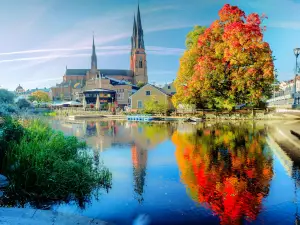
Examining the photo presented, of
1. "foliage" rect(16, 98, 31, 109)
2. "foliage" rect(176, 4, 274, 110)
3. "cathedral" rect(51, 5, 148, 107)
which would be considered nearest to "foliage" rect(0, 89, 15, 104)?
"foliage" rect(16, 98, 31, 109)

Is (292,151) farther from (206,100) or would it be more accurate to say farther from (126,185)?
(206,100)

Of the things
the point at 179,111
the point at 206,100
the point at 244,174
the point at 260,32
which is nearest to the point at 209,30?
the point at 260,32

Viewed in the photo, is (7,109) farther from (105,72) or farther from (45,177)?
(105,72)

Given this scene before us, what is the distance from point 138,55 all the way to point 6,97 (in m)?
119

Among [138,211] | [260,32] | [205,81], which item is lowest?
[138,211]

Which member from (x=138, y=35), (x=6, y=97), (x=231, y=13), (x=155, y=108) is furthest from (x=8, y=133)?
(x=138, y=35)

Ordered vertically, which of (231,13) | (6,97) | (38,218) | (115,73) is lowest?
(38,218)

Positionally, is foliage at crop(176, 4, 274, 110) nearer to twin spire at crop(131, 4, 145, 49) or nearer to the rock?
the rock

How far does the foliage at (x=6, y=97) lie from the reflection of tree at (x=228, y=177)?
7.40m

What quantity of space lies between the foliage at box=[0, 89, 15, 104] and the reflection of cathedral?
570 centimetres

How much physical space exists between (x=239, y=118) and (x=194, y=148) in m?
26.4

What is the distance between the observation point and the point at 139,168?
36.8 ft

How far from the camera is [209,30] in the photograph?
36.9 m

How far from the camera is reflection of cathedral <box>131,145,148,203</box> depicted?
840 centimetres
